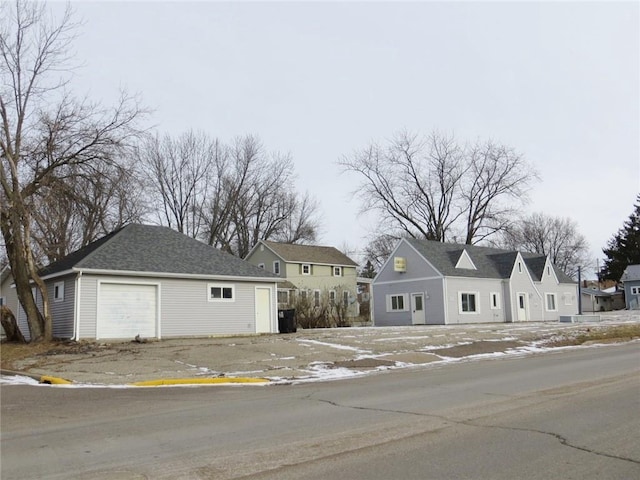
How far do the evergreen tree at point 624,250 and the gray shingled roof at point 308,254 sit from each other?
1744 inches

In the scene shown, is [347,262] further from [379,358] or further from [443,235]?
[379,358]

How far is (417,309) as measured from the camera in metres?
40.0

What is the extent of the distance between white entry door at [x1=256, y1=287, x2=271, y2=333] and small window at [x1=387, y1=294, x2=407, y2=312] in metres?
15.6

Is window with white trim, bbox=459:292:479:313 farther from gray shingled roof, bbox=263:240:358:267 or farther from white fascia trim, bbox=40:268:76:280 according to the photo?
white fascia trim, bbox=40:268:76:280

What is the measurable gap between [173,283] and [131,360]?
319 inches

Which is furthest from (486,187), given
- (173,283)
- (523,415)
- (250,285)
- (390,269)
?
(523,415)

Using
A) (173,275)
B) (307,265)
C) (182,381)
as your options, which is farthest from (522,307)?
(182,381)

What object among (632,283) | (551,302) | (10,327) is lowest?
(10,327)

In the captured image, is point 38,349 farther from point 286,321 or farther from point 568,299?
point 568,299

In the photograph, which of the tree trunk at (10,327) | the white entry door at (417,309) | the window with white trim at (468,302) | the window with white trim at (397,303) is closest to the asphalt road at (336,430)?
the tree trunk at (10,327)

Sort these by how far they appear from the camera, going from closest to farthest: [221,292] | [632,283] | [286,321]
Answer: [221,292]
[286,321]
[632,283]

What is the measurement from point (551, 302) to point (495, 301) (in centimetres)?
807

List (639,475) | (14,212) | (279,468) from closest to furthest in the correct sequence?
1. (639,475)
2. (279,468)
3. (14,212)

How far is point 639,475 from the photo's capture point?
547cm
